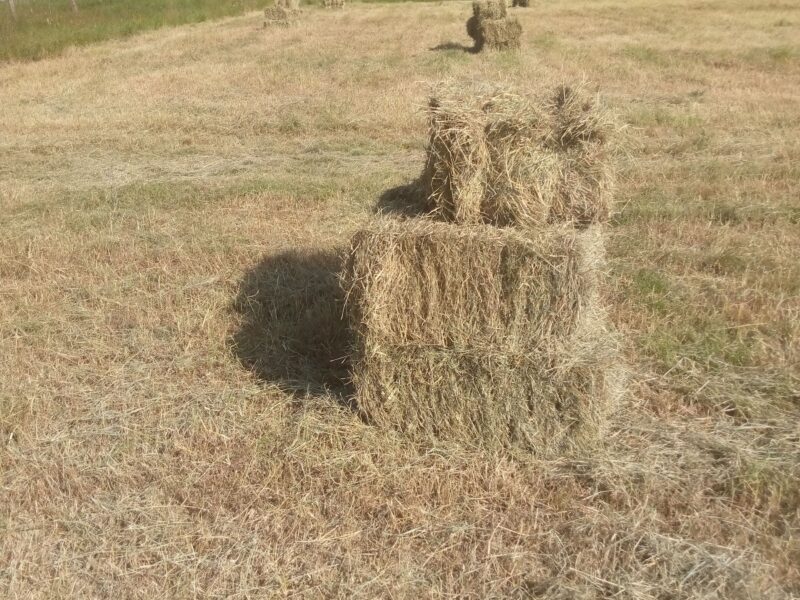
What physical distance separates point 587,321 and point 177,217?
5.11 metres

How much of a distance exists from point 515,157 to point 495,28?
13406 mm

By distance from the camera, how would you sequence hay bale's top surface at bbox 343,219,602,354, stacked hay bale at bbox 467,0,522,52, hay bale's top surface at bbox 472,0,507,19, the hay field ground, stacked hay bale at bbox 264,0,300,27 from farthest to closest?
stacked hay bale at bbox 264,0,300,27 → hay bale's top surface at bbox 472,0,507,19 → stacked hay bale at bbox 467,0,522,52 → hay bale's top surface at bbox 343,219,602,354 → the hay field ground

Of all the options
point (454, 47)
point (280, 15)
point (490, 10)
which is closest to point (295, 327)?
point (490, 10)

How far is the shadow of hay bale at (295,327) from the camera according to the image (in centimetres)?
476

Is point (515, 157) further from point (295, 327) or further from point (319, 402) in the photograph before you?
point (295, 327)

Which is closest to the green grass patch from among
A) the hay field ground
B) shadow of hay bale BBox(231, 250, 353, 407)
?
the hay field ground

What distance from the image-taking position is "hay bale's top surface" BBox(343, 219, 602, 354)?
3814mm

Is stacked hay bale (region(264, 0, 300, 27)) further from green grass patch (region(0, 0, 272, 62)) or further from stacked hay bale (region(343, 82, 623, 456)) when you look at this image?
stacked hay bale (region(343, 82, 623, 456))

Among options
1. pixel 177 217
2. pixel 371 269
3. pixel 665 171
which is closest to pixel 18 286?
pixel 177 217

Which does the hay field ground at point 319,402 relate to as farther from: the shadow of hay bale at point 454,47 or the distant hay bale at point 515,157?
the shadow of hay bale at point 454,47

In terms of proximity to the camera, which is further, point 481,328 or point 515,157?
point 515,157

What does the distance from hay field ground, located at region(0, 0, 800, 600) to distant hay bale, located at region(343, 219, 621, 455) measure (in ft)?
0.81

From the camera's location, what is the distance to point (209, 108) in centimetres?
1278

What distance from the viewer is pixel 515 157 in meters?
4.35
